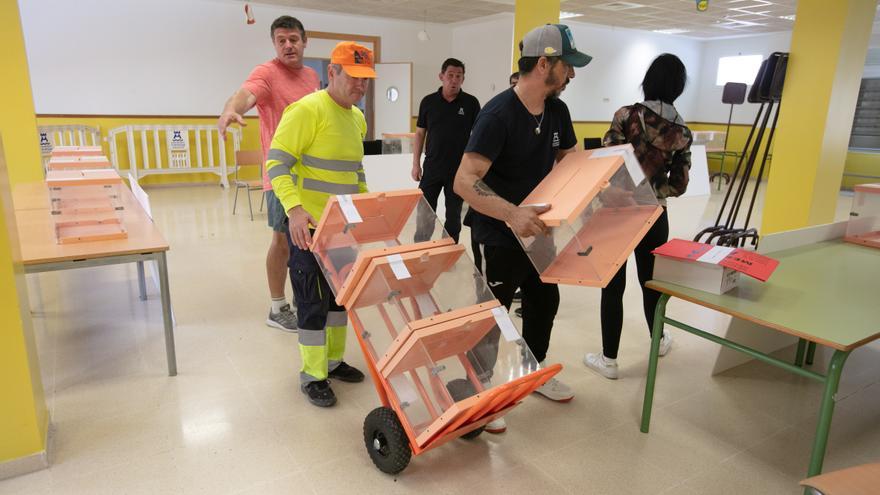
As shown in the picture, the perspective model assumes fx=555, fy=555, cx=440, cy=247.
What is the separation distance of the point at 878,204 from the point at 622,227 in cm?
183

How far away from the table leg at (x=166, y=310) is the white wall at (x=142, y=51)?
7.22 meters

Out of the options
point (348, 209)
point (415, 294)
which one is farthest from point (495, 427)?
point (348, 209)

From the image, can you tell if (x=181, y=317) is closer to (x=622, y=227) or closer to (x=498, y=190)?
(x=498, y=190)

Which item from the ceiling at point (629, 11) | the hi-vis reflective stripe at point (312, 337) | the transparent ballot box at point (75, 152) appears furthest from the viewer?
the ceiling at point (629, 11)

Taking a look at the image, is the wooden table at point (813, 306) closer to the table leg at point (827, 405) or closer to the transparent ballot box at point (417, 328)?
the table leg at point (827, 405)

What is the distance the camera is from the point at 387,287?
2.04 meters

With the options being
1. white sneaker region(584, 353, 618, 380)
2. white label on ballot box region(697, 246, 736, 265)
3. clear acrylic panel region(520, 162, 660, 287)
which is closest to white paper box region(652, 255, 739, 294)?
white label on ballot box region(697, 246, 736, 265)

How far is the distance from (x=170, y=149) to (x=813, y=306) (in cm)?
871

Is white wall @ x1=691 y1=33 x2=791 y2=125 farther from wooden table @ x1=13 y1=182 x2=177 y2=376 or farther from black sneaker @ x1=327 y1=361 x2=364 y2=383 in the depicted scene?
wooden table @ x1=13 y1=182 x2=177 y2=376

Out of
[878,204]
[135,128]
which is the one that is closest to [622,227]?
[878,204]

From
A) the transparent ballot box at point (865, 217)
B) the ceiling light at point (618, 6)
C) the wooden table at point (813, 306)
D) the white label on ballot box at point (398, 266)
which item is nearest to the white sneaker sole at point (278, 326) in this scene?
the white label on ballot box at point (398, 266)

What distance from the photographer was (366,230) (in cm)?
221

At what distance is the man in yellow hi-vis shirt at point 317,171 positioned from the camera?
2.19 metres

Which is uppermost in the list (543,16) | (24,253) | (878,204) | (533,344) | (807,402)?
(543,16)
